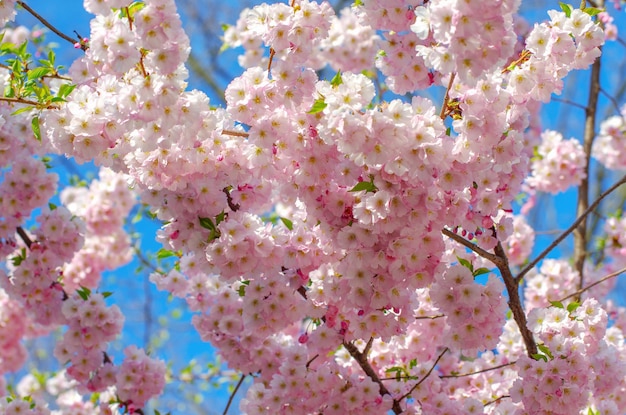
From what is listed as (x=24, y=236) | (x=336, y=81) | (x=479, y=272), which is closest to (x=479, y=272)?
(x=479, y=272)

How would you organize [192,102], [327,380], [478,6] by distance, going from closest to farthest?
1. [478,6]
2. [192,102]
3. [327,380]

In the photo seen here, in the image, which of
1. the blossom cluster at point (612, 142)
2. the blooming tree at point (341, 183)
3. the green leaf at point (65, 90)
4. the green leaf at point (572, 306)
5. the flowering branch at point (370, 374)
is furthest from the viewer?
the blossom cluster at point (612, 142)

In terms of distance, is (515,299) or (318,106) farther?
(515,299)

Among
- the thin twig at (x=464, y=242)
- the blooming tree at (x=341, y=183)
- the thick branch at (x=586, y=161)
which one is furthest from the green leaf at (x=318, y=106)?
the thick branch at (x=586, y=161)

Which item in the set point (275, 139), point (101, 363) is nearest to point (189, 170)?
point (275, 139)

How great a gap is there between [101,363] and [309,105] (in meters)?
2.21

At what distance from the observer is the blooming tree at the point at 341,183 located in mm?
2438

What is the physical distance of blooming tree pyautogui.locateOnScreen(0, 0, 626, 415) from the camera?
96.0 inches

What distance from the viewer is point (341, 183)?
269 centimetres

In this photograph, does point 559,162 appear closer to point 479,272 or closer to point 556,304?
point 556,304

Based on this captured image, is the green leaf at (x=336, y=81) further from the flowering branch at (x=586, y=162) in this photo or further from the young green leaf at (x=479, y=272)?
the flowering branch at (x=586, y=162)

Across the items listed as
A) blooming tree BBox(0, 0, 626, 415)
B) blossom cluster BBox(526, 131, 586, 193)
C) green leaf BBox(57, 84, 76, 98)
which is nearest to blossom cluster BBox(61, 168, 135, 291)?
blooming tree BBox(0, 0, 626, 415)

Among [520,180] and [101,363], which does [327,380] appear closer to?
[520,180]

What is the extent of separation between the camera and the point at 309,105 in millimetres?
2756
